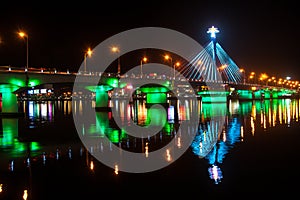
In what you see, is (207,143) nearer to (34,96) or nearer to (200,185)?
(200,185)

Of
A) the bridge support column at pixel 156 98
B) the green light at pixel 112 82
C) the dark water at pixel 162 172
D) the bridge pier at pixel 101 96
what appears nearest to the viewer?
the dark water at pixel 162 172

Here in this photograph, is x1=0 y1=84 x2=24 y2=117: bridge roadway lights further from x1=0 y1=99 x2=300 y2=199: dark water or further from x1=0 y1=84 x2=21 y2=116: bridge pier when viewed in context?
x1=0 y1=99 x2=300 y2=199: dark water

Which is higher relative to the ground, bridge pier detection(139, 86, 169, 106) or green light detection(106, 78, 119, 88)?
green light detection(106, 78, 119, 88)

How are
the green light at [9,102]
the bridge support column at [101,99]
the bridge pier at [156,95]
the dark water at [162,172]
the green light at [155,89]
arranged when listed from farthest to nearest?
the bridge pier at [156,95] → the green light at [155,89] → the bridge support column at [101,99] → the green light at [9,102] → the dark water at [162,172]

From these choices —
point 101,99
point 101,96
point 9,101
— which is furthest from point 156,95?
point 9,101

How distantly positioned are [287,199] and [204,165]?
429 centimetres

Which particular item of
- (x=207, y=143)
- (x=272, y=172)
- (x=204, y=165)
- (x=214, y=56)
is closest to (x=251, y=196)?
(x=272, y=172)

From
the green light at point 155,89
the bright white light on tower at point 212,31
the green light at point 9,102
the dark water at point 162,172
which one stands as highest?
the bright white light on tower at point 212,31

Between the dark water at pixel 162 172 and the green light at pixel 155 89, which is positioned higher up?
the green light at pixel 155 89

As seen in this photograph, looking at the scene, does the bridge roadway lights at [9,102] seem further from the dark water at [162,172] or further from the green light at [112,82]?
the dark water at [162,172]

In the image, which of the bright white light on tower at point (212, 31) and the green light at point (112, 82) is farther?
the bright white light on tower at point (212, 31)

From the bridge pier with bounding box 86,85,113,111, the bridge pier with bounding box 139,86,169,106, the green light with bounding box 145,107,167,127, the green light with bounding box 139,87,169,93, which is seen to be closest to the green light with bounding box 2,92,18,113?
the bridge pier with bounding box 86,85,113,111

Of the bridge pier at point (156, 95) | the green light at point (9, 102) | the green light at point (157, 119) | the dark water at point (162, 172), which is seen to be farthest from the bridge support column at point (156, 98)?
the dark water at point (162, 172)

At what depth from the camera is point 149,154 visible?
15.5 m
